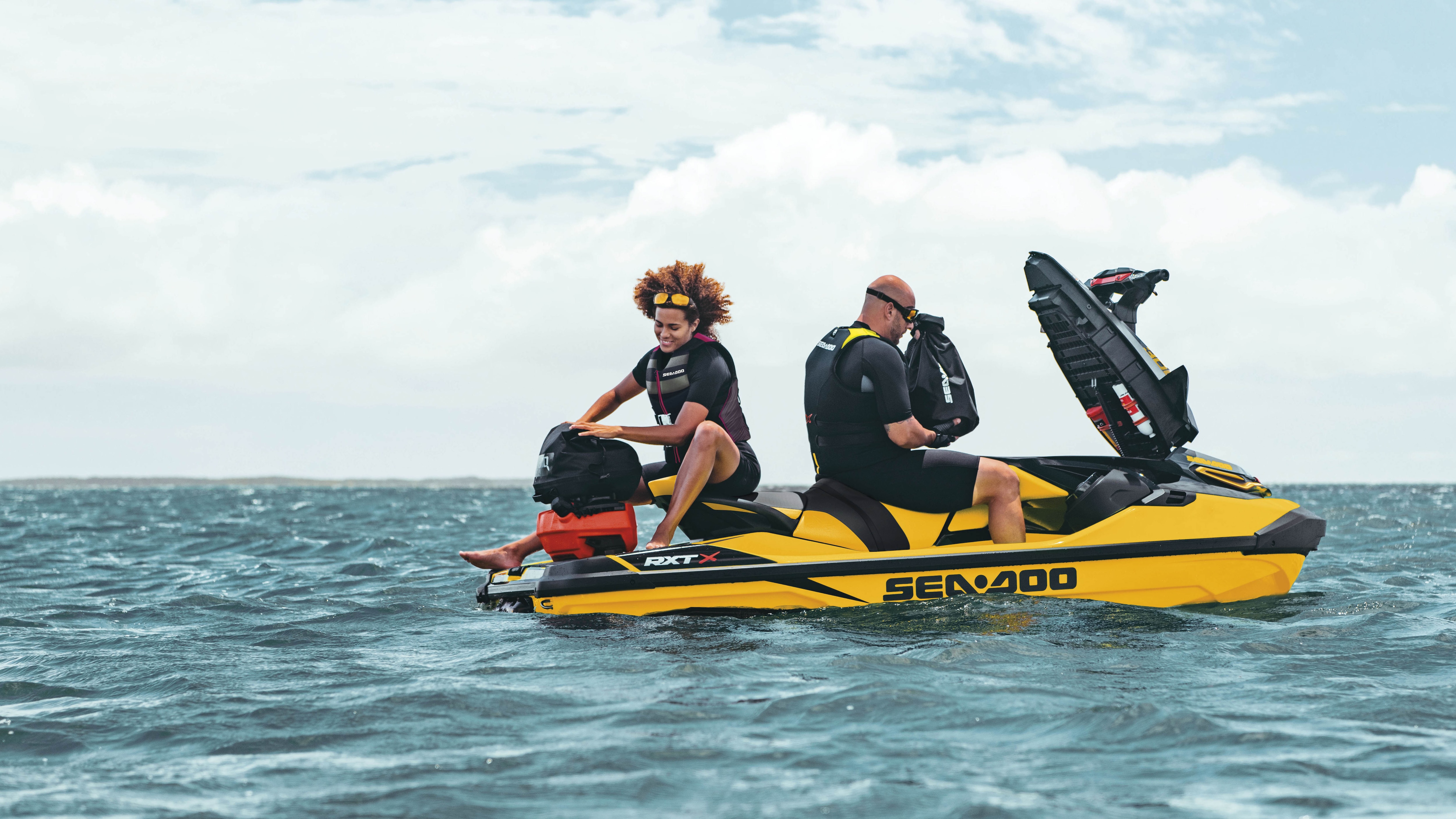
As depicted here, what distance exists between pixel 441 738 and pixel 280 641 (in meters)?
2.57

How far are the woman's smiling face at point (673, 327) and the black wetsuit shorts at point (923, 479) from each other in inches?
46.1

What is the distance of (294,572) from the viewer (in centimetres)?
1048

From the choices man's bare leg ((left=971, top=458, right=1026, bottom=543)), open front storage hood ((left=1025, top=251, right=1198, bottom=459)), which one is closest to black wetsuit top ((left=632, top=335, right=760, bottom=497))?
man's bare leg ((left=971, top=458, right=1026, bottom=543))

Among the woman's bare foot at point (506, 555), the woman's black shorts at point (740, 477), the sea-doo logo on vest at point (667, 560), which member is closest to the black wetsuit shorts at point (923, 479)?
the woman's black shorts at point (740, 477)

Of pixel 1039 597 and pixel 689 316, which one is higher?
pixel 689 316

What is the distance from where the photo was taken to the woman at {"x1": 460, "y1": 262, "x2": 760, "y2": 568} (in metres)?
6.34

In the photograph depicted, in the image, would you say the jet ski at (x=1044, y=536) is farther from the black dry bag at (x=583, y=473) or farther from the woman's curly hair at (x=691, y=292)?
the woman's curly hair at (x=691, y=292)

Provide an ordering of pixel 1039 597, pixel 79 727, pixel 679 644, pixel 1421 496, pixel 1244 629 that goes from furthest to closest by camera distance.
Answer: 1. pixel 1421 496
2. pixel 1039 597
3. pixel 1244 629
4. pixel 679 644
5. pixel 79 727

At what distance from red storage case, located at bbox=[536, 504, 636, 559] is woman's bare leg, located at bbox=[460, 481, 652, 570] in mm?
309

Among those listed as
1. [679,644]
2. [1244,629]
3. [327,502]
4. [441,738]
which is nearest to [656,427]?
[679,644]

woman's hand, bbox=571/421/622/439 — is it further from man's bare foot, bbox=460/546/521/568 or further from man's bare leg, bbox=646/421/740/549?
man's bare foot, bbox=460/546/521/568

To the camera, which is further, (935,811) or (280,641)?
(280,641)

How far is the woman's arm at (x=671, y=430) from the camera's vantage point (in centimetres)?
635

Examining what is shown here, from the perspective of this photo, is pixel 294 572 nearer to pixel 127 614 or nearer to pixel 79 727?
pixel 127 614
